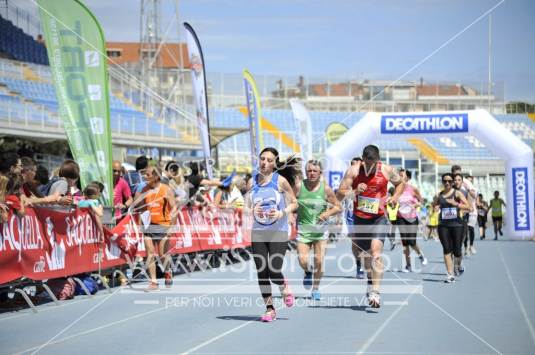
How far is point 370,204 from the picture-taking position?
10.9 metres

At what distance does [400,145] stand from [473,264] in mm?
37587

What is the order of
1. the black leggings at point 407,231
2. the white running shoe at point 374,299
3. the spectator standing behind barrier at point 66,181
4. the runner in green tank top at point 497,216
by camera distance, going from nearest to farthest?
the white running shoe at point 374,299 < the spectator standing behind barrier at point 66,181 < the black leggings at point 407,231 < the runner in green tank top at point 497,216

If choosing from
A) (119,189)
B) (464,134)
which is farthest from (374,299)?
(464,134)

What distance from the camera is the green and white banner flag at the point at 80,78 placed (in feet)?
48.4

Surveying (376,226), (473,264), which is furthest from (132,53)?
(376,226)

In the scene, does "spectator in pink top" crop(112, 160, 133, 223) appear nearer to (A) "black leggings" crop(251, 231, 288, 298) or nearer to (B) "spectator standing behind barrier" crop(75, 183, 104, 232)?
(B) "spectator standing behind barrier" crop(75, 183, 104, 232)

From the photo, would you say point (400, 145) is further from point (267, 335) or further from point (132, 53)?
point (132, 53)

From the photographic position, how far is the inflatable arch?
28.2 metres

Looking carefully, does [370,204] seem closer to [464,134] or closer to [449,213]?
[449,213]

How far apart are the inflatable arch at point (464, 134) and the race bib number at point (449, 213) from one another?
13268 millimetres

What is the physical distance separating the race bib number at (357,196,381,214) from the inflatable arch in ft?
56.1

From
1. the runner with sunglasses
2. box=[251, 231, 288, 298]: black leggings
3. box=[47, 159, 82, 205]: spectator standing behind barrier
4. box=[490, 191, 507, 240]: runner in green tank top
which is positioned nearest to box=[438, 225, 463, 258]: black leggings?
the runner with sunglasses

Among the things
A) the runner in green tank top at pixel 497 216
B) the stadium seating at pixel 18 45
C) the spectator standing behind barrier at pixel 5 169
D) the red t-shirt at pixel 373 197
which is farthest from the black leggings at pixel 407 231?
the stadium seating at pixel 18 45

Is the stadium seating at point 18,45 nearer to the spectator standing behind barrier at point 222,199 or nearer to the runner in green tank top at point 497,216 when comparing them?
the spectator standing behind barrier at point 222,199
